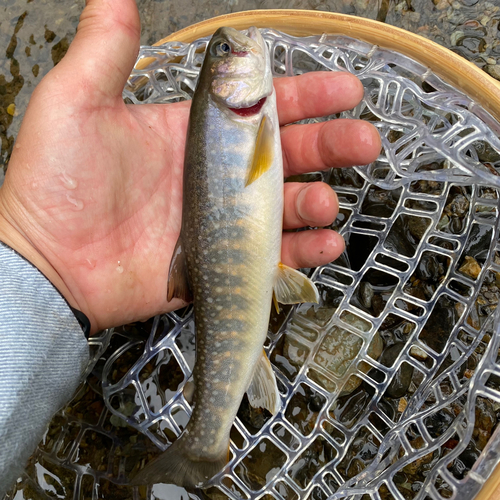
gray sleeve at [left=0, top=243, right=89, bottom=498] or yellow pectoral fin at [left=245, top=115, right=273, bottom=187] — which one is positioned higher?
yellow pectoral fin at [left=245, top=115, right=273, bottom=187]

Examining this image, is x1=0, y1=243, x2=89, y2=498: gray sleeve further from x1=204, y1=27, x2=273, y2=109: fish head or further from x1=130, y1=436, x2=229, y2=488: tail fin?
x1=204, y1=27, x2=273, y2=109: fish head

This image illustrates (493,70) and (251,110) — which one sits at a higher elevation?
Result: (251,110)

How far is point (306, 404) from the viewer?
7.71 feet

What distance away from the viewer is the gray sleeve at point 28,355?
1.61 metres

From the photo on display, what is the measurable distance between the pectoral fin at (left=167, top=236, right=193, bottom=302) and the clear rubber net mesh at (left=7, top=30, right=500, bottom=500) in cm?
57

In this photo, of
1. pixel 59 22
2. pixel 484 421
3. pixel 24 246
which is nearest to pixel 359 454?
pixel 484 421

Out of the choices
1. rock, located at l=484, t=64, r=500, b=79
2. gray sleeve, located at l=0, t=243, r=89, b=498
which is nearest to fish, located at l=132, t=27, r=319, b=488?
gray sleeve, located at l=0, t=243, r=89, b=498

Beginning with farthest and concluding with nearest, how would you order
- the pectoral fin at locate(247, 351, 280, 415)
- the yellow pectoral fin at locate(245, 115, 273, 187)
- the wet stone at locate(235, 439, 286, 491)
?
the wet stone at locate(235, 439, 286, 491) → the pectoral fin at locate(247, 351, 280, 415) → the yellow pectoral fin at locate(245, 115, 273, 187)

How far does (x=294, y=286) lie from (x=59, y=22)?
9.00ft

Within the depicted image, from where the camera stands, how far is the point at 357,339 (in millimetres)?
2316

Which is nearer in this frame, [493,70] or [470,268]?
[470,268]

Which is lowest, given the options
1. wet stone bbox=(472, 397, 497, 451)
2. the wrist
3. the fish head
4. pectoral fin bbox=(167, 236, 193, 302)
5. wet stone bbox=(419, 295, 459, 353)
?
wet stone bbox=(472, 397, 497, 451)

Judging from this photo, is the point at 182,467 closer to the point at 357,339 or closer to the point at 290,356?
the point at 290,356

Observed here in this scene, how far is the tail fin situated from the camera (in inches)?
72.9
